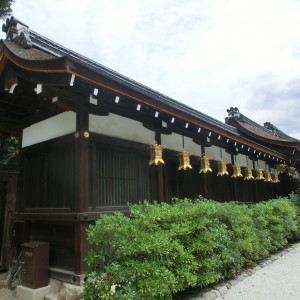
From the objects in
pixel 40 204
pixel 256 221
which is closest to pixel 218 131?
pixel 256 221

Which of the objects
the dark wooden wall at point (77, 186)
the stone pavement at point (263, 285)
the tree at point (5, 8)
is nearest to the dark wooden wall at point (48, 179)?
the dark wooden wall at point (77, 186)

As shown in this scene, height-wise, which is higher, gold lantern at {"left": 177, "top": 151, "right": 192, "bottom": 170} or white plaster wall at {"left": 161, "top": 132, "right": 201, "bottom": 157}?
white plaster wall at {"left": 161, "top": 132, "right": 201, "bottom": 157}

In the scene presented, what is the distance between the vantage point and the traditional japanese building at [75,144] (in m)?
4.70

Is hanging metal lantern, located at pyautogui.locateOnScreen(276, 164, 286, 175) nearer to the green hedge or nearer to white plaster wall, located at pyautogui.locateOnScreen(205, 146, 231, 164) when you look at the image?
white plaster wall, located at pyautogui.locateOnScreen(205, 146, 231, 164)

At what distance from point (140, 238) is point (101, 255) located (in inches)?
20.4

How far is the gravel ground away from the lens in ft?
14.4

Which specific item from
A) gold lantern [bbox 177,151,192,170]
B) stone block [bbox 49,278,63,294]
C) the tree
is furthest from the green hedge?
the tree

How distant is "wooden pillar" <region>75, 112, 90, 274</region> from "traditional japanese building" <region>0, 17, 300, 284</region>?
0.02 m

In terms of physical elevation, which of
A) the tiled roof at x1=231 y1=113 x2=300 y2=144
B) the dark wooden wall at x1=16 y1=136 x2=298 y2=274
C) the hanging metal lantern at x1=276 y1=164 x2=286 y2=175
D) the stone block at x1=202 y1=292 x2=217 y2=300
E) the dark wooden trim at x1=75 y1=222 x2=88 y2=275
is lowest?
the stone block at x1=202 y1=292 x2=217 y2=300

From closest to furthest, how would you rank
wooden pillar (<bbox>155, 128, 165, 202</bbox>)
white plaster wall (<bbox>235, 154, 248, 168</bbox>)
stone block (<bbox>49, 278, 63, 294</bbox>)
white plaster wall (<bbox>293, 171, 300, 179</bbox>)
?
stone block (<bbox>49, 278, 63, 294</bbox>) → wooden pillar (<bbox>155, 128, 165, 202</bbox>) → white plaster wall (<bbox>235, 154, 248, 168</bbox>) → white plaster wall (<bbox>293, 171, 300, 179</bbox>)

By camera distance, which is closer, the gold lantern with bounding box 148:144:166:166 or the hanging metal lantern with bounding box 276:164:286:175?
the gold lantern with bounding box 148:144:166:166

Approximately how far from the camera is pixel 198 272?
4414 millimetres

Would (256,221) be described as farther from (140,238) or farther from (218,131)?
(140,238)

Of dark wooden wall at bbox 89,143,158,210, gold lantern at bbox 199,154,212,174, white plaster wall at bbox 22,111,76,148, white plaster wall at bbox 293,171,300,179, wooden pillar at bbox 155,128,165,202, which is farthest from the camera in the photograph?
white plaster wall at bbox 293,171,300,179
